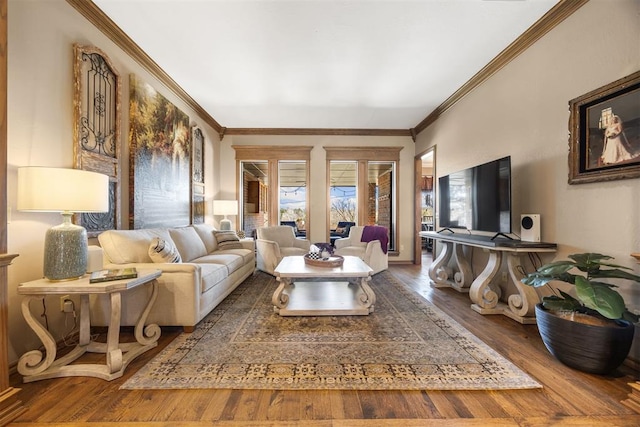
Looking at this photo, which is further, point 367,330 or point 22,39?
point 367,330

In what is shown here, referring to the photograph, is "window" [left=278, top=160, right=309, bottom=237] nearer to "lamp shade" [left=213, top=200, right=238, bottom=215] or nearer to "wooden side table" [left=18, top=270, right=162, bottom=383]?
"lamp shade" [left=213, top=200, right=238, bottom=215]

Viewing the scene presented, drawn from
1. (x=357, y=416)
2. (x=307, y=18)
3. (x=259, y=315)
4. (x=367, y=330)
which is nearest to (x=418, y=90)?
(x=307, y=18)

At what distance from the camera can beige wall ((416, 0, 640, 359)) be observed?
6.04 ft

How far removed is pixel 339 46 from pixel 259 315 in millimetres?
2971

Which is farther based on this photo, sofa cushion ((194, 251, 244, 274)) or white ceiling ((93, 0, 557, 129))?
sofa cushion ((194, 251, 244, 274))

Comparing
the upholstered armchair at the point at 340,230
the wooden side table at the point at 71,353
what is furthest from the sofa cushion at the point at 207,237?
the upholstered armchair at the point at 340,230

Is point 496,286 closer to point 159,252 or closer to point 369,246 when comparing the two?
point 369,246

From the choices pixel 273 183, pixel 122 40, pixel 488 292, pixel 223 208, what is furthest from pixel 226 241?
pixel 488 292

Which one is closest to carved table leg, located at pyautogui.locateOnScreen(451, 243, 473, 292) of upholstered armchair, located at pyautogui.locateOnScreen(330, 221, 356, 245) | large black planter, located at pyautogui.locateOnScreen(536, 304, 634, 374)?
large black planter, located at pyautogui.locateOnScreen(536, 304, 634, 374)

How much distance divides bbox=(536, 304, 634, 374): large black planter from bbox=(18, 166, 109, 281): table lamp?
10.7 feet

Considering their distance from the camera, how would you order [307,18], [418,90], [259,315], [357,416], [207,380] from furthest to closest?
[418,90] → [259,315] → [307,18] → [207,380] → [357,416]

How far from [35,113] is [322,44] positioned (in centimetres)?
252

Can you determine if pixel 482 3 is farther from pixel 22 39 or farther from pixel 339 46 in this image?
pixel 22 39

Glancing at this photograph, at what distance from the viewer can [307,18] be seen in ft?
7.85
